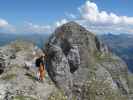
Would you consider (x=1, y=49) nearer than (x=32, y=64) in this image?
No

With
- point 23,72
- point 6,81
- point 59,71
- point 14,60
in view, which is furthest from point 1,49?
point 59,71

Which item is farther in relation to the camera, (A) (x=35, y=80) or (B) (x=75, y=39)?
(B) (x=75, y=39)

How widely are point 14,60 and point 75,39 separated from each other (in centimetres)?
10497

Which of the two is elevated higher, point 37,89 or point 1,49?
point 1,49

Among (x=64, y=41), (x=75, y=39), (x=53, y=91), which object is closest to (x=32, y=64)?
(x=53, y=91)

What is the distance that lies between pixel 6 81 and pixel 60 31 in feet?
324

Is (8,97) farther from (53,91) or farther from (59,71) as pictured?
(59,71)

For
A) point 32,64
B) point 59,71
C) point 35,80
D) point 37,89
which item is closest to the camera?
point 37,89

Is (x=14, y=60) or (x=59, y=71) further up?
(x=14, y=60)

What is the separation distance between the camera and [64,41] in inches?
4887

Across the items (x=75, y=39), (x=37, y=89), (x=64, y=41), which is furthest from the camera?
(x=75, y=39)

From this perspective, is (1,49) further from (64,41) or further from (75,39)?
(75,39)

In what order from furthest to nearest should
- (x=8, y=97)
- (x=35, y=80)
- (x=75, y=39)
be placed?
(x=75, y=39)
(x=35, y=80)
(x=8, y=97)

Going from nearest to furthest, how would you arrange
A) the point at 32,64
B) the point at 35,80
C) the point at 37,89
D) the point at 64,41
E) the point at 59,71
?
the point at 37,89 < the point at 35,80 < the point at 32,64 < the point at 59,71 < the point at 64,41
